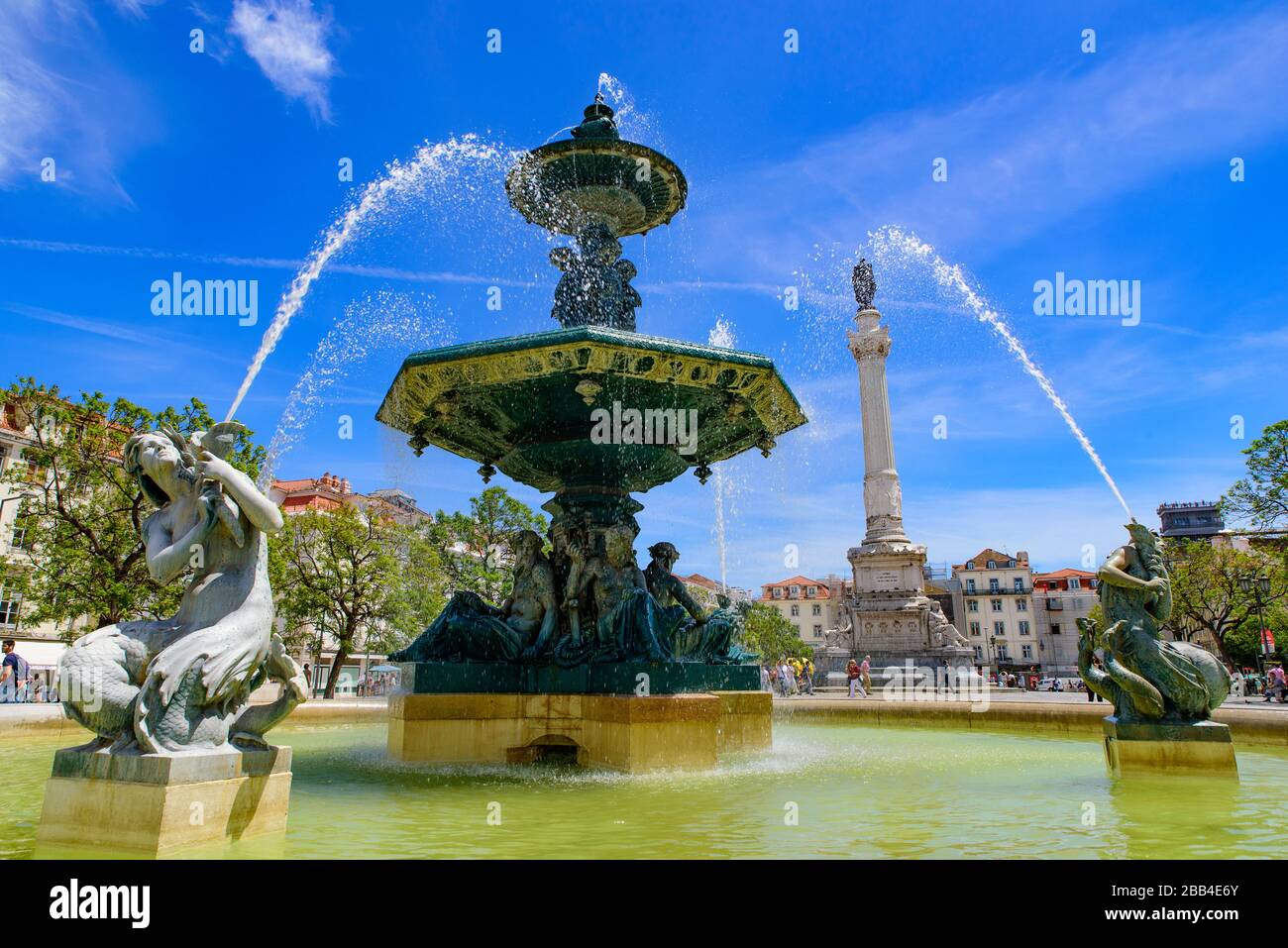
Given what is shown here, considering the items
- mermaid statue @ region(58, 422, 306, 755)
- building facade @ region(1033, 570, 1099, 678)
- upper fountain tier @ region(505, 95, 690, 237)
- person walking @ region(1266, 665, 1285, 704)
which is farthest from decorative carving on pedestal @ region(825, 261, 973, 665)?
building facade @ region(1033, 570, 1099, 678)

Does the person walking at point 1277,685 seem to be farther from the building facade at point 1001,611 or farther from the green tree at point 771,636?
the building facade at point 1001,611

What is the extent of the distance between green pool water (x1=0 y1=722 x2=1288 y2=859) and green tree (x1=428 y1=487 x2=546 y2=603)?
25.7 meters

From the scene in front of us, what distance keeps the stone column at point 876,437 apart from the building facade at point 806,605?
46.9 metres

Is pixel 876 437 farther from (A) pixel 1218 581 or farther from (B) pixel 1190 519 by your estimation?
(B) pixel 1190 519

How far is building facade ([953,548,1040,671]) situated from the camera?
87.8 m

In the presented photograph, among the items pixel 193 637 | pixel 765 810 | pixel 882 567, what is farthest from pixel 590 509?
pixel 882 567

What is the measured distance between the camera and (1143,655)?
6777 mm

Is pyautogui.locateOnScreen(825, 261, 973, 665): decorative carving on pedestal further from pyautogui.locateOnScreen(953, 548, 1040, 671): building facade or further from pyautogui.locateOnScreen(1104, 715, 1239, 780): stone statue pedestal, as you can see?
pyautogui.locateOnScreen(953, 548, 1040, 671): building facade

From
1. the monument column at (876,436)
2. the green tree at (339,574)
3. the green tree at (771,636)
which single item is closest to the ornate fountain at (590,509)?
the green tree at (339,574)

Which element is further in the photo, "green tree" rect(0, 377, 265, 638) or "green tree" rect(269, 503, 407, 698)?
"green tree" rect(269, 503, 407, 698)

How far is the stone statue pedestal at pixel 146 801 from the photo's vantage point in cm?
362

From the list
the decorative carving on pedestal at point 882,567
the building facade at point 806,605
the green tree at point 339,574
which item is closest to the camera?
the green tree at point 339,574
